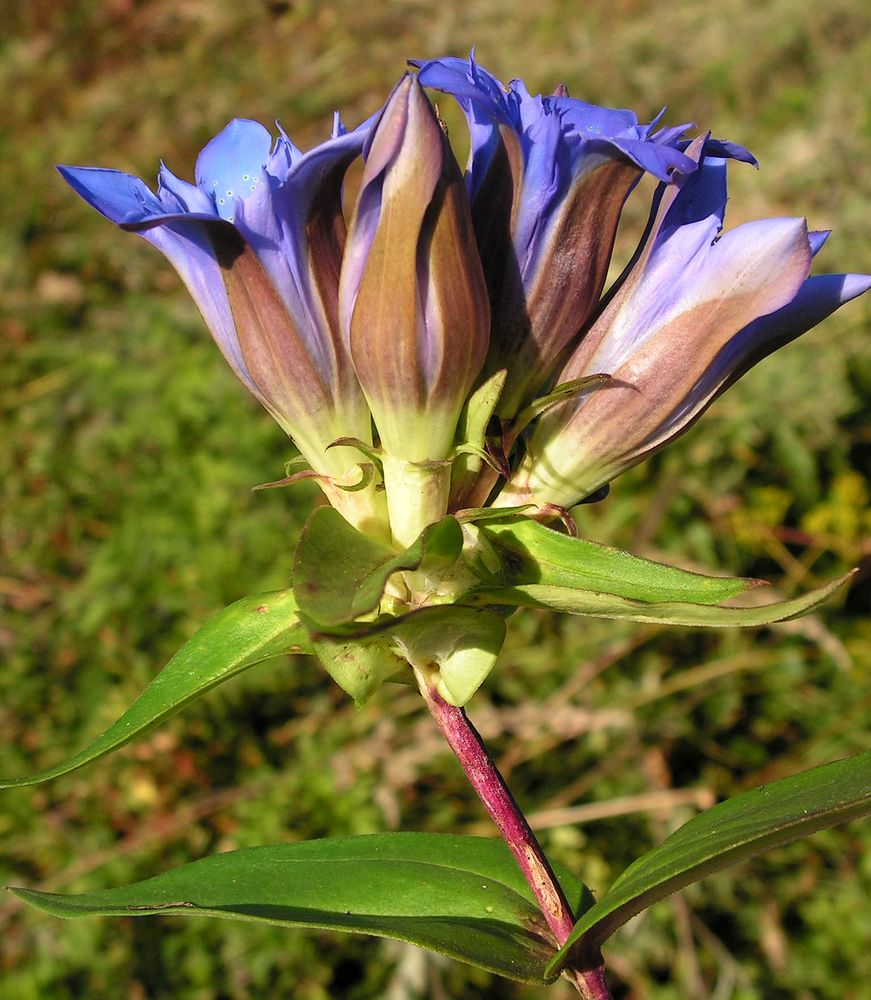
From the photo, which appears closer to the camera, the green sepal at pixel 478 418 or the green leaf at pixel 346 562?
the green leaf at pixel 346 562

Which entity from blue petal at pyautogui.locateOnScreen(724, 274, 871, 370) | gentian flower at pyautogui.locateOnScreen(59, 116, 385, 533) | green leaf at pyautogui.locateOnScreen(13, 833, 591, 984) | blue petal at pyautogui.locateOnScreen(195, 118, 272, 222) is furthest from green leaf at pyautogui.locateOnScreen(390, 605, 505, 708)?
blue petal at pyautogui.locateOnScreen(195, 118, 272, 222)

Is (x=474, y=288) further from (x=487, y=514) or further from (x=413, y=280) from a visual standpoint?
(x=487, y=514)

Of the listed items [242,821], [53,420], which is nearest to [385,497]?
[242,821]

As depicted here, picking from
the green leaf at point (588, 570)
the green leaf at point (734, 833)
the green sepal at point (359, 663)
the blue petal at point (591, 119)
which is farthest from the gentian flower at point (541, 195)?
the green leaf at point (734, 833)

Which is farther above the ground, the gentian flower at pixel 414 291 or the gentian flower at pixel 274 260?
the gentian flower at pixel 274 260

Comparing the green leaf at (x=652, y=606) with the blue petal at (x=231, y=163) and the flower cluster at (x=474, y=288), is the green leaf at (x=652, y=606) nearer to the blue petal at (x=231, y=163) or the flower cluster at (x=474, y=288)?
the flower cluster at (x=474, y=288)

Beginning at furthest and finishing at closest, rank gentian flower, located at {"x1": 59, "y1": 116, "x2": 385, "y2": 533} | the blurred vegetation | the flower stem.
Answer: the blurred vegetation, the flower stem, gentian flower, located at {"x1": 59, "y1": 116, "x2": 385, "y2": 533}

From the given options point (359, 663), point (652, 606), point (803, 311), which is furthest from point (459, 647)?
point (803, 311)

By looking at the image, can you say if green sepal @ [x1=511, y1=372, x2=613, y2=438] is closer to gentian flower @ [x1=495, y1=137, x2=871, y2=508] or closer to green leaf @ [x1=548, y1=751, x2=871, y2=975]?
gentian flower @ [x1=495, y1=137, x2=871, y2=508]

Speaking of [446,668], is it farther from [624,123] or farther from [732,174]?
[732,174]
